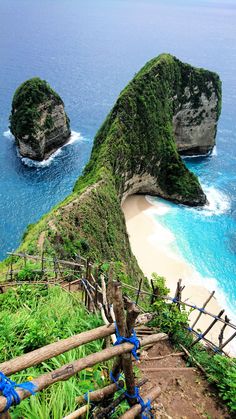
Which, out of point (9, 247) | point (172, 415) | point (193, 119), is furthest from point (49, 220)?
point (193, 119)

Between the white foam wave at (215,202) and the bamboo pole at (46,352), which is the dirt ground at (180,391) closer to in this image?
the bamboo pole at (46,352)

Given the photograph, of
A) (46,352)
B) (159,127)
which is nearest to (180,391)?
(46,352)

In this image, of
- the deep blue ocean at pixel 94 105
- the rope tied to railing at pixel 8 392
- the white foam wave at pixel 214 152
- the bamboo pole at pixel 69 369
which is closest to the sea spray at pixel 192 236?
the deep blue ocean at pixel 94 105

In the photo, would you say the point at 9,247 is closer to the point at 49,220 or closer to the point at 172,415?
the point at 49,220

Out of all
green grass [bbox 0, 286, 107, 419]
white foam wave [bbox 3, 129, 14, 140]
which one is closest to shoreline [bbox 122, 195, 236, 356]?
green grass [bbox 0, 286, 107, 419]

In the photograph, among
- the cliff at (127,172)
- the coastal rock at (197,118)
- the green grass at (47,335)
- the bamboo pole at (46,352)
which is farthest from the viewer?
the coastal rock at (197,118)

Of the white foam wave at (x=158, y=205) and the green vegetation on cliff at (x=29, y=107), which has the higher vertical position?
the green vegetation on cliff at (x=29, y=107)

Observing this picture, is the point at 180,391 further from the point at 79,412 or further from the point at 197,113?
the point at 197,113
